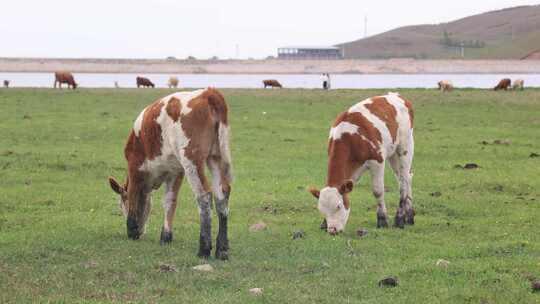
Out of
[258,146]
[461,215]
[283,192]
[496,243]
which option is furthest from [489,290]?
[258,146]

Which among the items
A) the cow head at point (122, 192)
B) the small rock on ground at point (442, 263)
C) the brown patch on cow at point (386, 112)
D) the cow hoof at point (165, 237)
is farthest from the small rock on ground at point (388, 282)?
the brown patch on cow at point (386, 112)

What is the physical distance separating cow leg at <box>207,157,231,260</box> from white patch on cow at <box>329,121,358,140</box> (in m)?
2.59

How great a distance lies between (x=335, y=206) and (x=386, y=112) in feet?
6.30

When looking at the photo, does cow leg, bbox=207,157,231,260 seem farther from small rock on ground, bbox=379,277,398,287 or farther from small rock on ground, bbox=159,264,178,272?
small rock on ground, bbox=379,277,398,287

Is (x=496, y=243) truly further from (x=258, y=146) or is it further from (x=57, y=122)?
(x=57, y=122)

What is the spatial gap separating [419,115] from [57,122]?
39.2 ft

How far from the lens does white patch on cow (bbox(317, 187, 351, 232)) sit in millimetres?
11250

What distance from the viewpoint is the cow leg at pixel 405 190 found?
475 inches

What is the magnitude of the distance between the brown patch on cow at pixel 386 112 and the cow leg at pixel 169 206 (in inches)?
126

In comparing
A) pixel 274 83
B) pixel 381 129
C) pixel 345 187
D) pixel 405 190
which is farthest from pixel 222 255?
pixel 274 83

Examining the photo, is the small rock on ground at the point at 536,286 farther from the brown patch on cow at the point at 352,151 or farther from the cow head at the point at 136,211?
the cow head at the point at 136,211

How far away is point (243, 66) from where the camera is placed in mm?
123375

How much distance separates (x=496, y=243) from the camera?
10.3 meters

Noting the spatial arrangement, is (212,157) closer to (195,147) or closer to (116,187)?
(195,147)
